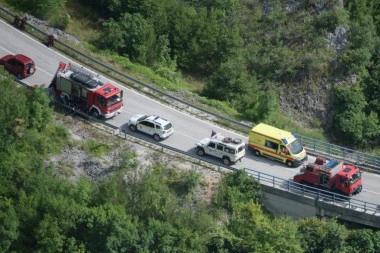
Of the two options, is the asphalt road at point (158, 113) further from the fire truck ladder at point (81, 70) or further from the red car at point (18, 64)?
the fire truck ladder at point (81, 70)

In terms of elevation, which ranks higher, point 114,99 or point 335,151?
point 114,99

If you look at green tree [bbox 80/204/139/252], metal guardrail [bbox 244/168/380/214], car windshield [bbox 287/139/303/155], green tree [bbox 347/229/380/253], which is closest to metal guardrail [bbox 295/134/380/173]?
car windshield [bbox 287/139/303/155]

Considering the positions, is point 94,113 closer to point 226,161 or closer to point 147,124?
point 147,124

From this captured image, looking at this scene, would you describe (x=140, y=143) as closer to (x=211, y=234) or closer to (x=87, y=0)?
(x=211, y=234)

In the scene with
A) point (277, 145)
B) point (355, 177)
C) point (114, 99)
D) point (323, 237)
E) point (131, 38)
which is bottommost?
point (323, 237)

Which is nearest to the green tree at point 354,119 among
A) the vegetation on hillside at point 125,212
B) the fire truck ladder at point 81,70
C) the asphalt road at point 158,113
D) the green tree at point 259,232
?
the asphalt road at point 158,113

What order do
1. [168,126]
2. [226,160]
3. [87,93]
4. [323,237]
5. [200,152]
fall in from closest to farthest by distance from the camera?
[323,237] < [226,160] < [200,152] < [168,126] < [87,93]

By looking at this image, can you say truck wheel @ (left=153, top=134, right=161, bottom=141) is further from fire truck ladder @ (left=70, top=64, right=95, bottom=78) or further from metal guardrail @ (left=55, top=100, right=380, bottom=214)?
fire truck ladder @ (left=70, top=64, right=95, bottom=78)

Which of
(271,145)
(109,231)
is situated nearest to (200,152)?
(271,145)
